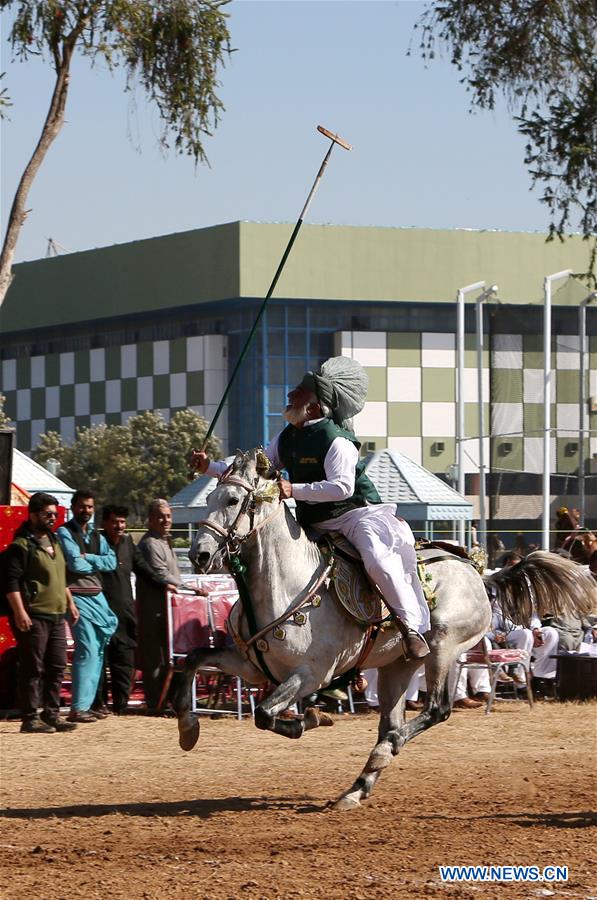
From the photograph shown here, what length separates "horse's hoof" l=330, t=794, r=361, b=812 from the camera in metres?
8.84

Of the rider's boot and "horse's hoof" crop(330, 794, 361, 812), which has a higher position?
the rider's boot

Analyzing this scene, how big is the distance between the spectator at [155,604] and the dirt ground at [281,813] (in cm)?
104

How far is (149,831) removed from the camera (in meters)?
8.19

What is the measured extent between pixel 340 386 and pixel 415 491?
22878 millimetres

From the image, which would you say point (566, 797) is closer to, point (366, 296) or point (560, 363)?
point (560, 363)

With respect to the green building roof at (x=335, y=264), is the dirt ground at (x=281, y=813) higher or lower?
lower

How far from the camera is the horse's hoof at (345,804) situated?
8.84 m

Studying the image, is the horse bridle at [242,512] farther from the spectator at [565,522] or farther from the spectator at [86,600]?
the spectator at [565,522]

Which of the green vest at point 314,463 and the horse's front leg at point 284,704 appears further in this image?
the green vest at point 314,463

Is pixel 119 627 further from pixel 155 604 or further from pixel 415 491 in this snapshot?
pixel 415 491

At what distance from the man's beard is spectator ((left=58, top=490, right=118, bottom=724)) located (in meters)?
5.25

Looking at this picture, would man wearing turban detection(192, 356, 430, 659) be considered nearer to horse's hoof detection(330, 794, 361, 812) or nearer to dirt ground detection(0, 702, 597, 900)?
horse's hoof detection(330, 794, 361, 812)

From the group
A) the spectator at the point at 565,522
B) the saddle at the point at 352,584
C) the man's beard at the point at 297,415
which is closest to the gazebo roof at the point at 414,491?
the spectator at the point at 565,522

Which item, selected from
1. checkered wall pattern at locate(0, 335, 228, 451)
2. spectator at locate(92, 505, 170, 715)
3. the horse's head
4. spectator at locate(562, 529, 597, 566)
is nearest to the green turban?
the horse's head
